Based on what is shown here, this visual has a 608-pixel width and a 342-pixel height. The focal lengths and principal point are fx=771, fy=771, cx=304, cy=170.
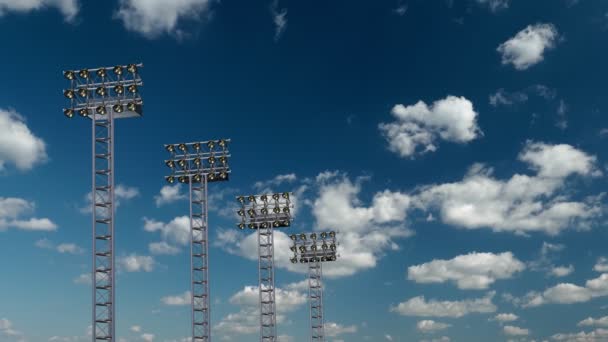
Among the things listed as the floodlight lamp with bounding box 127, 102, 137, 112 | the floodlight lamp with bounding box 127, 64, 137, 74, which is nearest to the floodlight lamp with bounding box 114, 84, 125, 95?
the floodlight lamp with bounding box 127, 102, 137, 112

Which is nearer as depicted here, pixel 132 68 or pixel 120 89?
pixel 120 89

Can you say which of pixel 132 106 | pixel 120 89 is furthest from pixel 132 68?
pixel 132 106

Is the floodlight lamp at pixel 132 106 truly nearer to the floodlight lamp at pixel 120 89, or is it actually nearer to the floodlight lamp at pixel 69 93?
the floodlight lamp at pixel 120 89

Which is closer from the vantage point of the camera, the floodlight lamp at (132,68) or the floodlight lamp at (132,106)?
the floodlight lamp at (132,106)

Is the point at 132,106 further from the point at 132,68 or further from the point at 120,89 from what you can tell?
the point at 132,68

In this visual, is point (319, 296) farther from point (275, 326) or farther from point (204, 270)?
point (204, 270)

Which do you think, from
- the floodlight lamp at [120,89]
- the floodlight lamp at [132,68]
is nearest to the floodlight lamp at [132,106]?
the floodlight lamp at [120,89]

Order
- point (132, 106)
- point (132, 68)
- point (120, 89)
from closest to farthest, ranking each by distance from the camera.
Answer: point (120, 89), point (132, 106), point (132, 68)

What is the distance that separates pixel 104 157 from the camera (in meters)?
65.2

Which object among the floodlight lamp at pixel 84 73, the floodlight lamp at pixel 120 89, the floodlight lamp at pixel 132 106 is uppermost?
the floodlight lamp at pixel 84 73

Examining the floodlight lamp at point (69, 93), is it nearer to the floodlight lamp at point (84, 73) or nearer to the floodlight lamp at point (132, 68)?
the floodlight lamp at point (84, 73)

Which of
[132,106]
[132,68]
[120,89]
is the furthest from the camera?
[132,68]

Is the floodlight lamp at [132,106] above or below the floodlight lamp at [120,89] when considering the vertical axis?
below

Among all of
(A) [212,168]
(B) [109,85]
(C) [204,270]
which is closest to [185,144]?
(A) [212,168]
